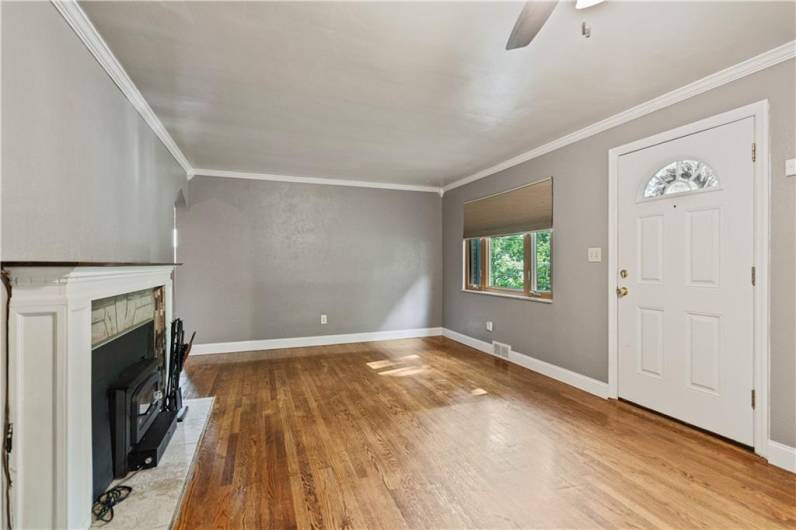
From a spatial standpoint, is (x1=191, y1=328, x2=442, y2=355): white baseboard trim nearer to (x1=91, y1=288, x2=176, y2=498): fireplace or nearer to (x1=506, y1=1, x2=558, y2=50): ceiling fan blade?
(x1=91, y1=288, x2=176, y2=498): fireplace

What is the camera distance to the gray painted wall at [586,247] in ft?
6.88

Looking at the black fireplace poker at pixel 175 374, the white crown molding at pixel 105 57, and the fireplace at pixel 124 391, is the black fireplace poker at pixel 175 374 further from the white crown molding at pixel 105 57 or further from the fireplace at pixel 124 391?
the white crown molding at pixel 105 57

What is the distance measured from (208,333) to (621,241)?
4796mm

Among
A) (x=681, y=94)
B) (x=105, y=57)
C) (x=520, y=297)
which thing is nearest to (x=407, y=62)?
(x=105, y=57)

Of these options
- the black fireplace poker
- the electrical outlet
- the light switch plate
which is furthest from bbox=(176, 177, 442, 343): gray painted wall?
the light switch plate

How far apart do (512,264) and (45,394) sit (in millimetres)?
4249

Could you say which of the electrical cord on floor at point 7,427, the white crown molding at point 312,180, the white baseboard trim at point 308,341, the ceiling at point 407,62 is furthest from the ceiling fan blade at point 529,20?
the white baseboard trim at point 308,341

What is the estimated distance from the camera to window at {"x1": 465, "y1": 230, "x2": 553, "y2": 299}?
402cm

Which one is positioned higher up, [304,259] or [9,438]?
[304,259]

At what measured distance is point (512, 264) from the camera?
455 cm

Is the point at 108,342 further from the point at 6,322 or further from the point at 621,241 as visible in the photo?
the point at 621,241

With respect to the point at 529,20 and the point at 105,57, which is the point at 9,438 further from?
the point at 529,20

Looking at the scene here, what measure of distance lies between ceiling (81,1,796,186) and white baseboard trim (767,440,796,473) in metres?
2.29

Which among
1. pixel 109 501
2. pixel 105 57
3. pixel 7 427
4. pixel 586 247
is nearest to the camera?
pixel 7 427
